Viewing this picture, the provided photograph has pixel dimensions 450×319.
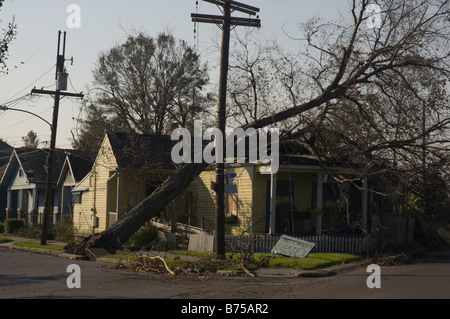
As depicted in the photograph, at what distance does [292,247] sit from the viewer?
2145 centimetres

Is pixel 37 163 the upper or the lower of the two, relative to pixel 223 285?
upper

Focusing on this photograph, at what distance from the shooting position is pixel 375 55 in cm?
2175

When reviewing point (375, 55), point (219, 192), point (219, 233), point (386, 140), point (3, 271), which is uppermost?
point (375, 55)

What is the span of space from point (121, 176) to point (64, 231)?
5.22 metres

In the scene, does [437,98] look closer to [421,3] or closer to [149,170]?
[421,3]

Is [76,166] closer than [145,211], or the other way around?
[145,211]

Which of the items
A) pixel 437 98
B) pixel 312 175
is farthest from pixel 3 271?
pixel 437 98

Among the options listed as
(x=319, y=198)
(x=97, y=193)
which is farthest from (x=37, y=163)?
(x=319, y=198)

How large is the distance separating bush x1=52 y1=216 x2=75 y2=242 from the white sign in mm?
14848

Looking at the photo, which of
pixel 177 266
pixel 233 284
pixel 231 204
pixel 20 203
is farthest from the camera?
pixel 20 203

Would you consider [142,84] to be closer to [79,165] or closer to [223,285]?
[79,165]

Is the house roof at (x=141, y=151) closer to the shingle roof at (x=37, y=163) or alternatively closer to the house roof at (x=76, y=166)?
the house roof at (x=76, y=166)

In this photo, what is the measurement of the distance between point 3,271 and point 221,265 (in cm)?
669
